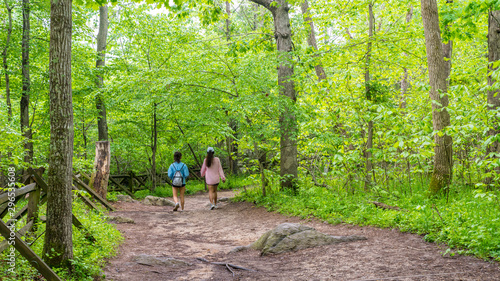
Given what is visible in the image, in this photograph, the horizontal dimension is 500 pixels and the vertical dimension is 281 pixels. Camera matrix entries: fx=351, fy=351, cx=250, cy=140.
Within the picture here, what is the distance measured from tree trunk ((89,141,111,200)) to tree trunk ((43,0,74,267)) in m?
7.45

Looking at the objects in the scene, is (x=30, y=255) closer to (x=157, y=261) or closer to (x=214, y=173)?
(x=157, y=261)

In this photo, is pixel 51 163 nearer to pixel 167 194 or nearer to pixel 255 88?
pixel 255 88

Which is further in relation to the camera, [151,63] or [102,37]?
[151,63]

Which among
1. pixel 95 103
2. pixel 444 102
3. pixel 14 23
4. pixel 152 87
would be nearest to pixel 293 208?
pixel 444 102

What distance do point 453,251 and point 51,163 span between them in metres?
4.96

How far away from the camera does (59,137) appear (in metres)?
3.92

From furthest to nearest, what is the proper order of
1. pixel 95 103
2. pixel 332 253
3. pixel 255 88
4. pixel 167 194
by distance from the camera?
1. pixel 167 194
2. pixel 95 103
3. pixel 255 88
4. pixel 332 253

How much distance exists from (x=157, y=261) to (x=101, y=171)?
6.97 meters

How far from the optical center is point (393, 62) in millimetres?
9430

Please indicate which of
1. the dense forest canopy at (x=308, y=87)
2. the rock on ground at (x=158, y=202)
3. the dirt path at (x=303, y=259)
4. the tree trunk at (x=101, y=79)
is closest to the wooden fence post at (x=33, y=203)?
the dirt path at (x=303, y=259)

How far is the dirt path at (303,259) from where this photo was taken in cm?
403

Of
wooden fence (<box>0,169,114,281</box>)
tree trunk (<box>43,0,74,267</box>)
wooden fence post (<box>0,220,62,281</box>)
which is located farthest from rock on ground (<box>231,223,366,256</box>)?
wooden fence post (<box>0,220,62,281</box>)

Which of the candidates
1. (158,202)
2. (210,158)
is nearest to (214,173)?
(210,158)

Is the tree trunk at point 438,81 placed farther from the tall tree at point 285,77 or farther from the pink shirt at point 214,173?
the pink shirt at point 214,173
